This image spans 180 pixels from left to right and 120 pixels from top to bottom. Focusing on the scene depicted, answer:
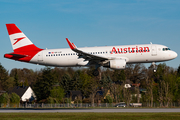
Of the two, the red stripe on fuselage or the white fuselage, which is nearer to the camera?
the white fuselage

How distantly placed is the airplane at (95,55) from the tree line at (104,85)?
30426 mm

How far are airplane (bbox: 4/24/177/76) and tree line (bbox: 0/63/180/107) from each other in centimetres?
3043

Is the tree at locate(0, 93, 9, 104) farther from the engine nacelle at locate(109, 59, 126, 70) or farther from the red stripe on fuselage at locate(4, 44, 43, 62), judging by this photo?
the engine nacelle at locate(109, 59, 126, 70)

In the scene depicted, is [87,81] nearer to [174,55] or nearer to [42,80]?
[42,80]

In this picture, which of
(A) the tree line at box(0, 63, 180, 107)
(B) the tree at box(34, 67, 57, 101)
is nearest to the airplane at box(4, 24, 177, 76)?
(A) the tree line at box(0, 63, 180, 107)

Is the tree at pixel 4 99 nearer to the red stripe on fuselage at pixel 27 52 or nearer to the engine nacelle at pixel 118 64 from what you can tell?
the red stripe on fuselage at pixel 27 52

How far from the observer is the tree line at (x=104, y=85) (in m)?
80.3

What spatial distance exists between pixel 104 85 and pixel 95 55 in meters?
67.8

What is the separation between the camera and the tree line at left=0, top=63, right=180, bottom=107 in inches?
3162

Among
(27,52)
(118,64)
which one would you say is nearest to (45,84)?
(27,52)

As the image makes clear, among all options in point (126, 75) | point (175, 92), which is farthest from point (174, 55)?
point (126, 75)

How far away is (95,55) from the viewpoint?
41.3m

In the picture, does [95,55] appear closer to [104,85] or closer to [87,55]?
[87,55]

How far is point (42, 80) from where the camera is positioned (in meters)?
100
